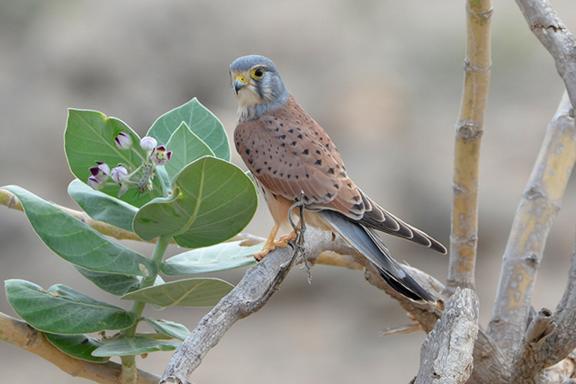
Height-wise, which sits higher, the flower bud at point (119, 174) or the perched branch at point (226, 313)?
the flower bud at point (119, 174)

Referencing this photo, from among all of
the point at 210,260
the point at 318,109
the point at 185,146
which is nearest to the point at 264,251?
the point at 210,260

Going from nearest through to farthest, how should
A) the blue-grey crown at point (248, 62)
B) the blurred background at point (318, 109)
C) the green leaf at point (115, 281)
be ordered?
the green leaf at point (115, 281)
the blue-grey crown at point (248, 62)
the blurred background at point (318, 109)

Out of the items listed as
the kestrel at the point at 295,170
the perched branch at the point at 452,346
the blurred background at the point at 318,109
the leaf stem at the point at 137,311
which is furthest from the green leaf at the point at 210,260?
the blurred background at the point at 318,109

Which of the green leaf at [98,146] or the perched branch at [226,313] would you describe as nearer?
the perched branch at [226,313]

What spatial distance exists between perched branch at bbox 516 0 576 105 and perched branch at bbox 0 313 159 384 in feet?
2.55

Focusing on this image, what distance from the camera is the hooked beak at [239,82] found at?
7.25 ft

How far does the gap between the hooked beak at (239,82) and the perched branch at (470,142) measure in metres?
0.55

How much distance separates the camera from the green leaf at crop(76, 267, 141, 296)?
1456 millimetres

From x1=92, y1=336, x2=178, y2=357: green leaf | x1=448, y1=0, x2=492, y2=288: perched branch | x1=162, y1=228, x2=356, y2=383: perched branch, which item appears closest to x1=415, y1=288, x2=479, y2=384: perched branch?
x1=162, y1=228, x2=356, y2=383: perched branch

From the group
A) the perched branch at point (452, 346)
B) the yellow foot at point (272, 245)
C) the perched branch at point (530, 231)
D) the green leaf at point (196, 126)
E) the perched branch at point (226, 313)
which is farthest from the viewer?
Result: the perched branch at point (530, 231)

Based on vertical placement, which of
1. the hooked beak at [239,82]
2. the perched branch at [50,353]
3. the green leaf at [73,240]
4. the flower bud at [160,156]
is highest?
the hooked beak at [239,82]

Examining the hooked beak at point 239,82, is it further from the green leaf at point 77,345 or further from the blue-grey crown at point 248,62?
the green leaf at point 77,345

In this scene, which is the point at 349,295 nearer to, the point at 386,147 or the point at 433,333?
the point at 386,147

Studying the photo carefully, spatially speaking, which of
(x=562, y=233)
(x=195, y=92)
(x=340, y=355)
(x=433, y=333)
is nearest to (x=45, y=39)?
(x=195, y=92)
